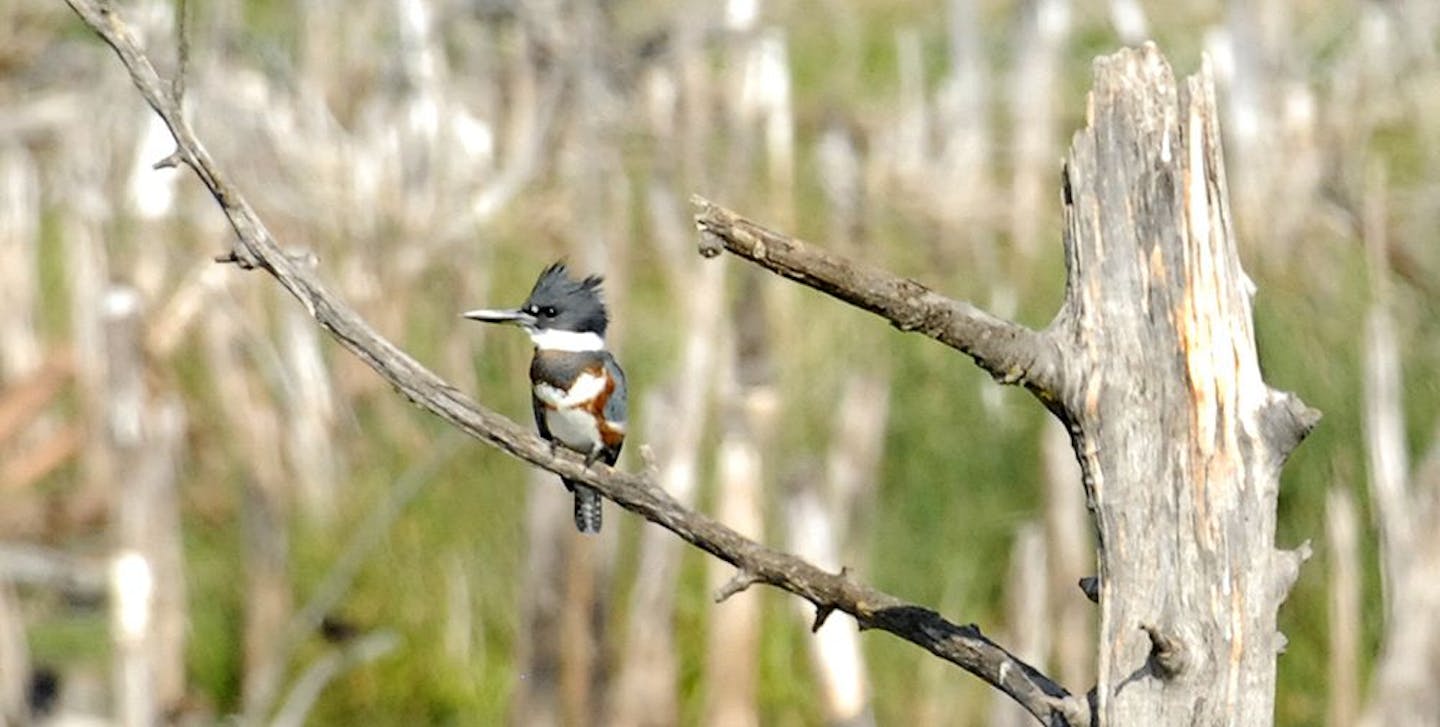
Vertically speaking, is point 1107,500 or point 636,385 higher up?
point 636,385

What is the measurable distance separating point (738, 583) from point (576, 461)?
15cm

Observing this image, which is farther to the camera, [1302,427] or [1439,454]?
[1439,454]

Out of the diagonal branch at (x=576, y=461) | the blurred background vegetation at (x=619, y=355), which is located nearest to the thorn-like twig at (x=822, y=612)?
the diagonal branch at (x=576, y=461)

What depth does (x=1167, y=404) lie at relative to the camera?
1.64m

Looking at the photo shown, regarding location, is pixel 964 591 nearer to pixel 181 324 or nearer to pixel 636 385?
pixel 636 385

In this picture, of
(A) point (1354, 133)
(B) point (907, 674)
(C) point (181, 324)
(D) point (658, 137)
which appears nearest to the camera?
(B) point (907, 674)

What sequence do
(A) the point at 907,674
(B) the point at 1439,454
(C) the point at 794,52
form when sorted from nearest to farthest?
1. (B) the point at 1439,454
2. (A) the point at 907,674
3. (C) the point at 794,52

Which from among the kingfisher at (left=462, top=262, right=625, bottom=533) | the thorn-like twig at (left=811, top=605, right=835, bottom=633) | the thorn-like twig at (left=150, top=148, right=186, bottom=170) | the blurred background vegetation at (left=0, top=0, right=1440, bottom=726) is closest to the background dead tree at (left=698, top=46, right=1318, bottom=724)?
the thorn-like twig at (left=811, top=605, right=835, bottom=633)

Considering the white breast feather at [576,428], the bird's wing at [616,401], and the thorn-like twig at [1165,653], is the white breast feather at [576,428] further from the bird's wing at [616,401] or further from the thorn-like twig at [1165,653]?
the thorn-like twig at [1165,653]

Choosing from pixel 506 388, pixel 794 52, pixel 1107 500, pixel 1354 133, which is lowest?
pixel 1107 500

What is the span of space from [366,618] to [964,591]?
1047 millimetres

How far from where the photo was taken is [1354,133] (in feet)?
21.7

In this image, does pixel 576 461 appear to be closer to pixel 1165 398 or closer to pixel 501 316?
pixel 1165 398

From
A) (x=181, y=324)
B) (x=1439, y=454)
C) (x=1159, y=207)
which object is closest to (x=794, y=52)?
(x=181, y=324)
